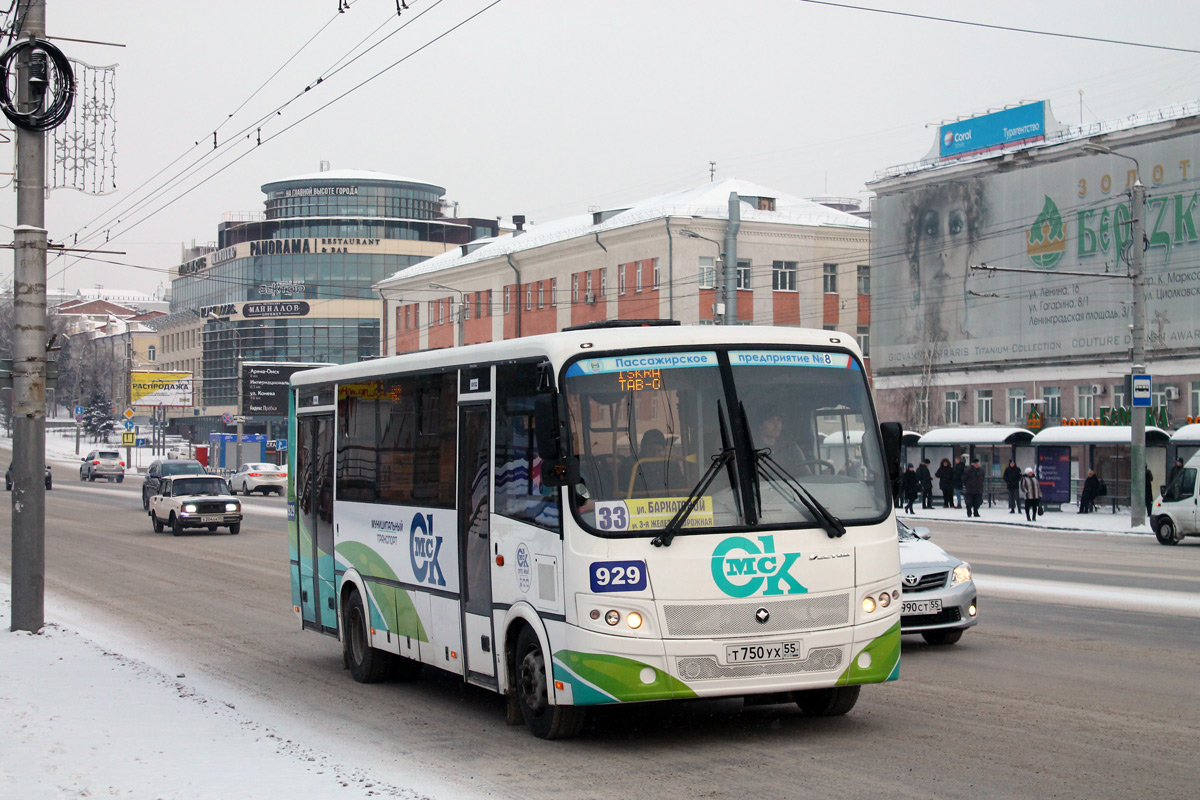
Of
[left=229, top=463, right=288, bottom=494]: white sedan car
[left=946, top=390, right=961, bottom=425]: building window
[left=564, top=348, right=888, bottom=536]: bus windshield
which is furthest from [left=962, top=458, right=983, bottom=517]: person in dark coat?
[left=229, top=463, right=288, bottom=494]: white sedan car

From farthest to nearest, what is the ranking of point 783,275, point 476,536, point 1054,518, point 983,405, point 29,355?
point 783,275, point 983,405, point 1054,518, point 29,355, point 476,536

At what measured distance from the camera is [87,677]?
1123 cm

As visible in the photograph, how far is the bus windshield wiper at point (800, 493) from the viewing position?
Result: 8.48 meters

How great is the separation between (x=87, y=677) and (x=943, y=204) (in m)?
57.7

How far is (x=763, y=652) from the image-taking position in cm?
825

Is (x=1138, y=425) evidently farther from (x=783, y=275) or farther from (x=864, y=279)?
(x=864, y=279)

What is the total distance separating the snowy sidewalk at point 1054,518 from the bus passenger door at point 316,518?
82.0ft

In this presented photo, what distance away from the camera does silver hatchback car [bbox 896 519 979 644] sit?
12773mm

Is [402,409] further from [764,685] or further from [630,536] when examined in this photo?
[764,685]

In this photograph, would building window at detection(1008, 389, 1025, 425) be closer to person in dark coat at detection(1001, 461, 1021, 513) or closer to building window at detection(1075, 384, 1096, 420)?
building window at detection(1075, 384, 1096, 420)

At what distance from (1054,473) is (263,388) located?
45.5 metres

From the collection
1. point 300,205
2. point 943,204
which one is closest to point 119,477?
point 300,205

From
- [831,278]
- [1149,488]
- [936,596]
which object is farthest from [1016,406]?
[936,596]

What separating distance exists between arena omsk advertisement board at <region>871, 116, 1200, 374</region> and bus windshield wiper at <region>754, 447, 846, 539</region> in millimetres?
44411
